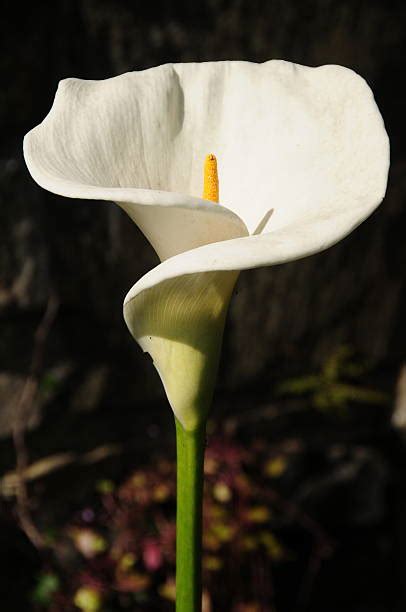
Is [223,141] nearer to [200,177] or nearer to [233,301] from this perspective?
[200,177]

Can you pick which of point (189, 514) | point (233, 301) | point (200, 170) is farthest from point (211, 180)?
point (233, 301)

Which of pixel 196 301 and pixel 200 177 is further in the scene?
pixel 200 177

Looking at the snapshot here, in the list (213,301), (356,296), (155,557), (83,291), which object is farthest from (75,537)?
(213,301)

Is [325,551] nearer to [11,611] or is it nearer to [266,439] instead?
[266,439]

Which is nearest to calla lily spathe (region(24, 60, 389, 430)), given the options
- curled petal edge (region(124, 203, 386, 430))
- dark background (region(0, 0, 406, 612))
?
curled petal edge (region(124, 203, 386, 430))

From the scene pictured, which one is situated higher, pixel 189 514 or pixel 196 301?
pixel 196 301

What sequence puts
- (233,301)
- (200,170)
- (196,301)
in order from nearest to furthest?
(196,301)
(200,170)
(233,301)

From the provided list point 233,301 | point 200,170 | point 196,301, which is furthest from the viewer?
point 233,301

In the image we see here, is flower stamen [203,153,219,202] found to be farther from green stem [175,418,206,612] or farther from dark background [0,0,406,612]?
dark background [0,0,406,612]
